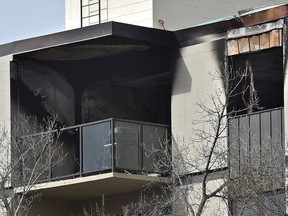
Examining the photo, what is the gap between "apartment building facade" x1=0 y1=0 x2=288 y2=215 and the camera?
2841 centimetres

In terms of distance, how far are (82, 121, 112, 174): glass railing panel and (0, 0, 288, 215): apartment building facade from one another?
0.03 meters

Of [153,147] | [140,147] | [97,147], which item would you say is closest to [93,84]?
[97,147]

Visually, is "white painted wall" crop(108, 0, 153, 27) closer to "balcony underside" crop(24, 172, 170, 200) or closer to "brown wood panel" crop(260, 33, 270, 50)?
"balcony underside" crop(24, 172, 170, 200)

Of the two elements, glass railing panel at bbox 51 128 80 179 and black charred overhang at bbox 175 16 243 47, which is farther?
glass railing panel at bbox 51 128 80 179

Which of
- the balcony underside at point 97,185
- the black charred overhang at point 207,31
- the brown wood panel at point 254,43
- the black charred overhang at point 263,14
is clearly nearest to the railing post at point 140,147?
the balcony underside at point 97,185

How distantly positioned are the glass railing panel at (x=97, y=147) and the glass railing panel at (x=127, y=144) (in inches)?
8.0

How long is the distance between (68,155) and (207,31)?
552cm

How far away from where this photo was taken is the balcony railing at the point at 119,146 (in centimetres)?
2933

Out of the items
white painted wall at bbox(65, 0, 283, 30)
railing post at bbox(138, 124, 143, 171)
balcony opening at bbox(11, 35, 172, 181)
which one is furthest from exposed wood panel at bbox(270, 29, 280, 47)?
white painted wall at bbox(65, 0, 283, 30)

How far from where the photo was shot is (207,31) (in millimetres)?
29125

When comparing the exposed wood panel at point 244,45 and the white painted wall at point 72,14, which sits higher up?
the white painted wall at point 72,14

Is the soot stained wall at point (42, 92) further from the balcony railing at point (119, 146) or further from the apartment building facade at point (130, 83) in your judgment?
the balcony railing at point (119, 146)

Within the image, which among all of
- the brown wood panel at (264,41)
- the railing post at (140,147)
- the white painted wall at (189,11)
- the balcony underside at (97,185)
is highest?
the white painted wall at (189,11)

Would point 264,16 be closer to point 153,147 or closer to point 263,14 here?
point 263,14
